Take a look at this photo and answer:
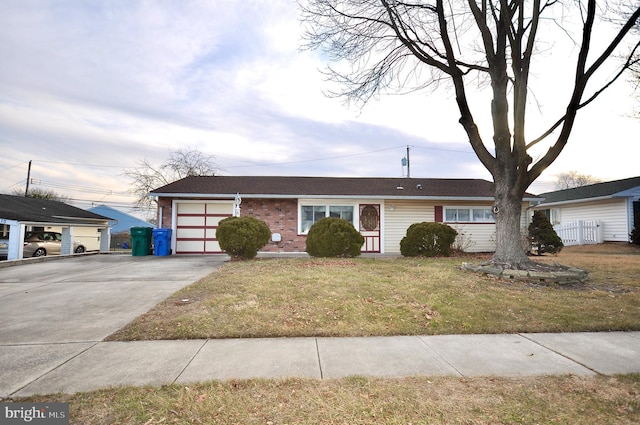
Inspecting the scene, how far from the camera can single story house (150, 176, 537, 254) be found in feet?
49.6

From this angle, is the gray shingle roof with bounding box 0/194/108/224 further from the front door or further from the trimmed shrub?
the trimmed shrub

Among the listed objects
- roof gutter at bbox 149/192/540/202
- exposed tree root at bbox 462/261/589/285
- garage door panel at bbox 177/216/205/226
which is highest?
roof gutter at bbox 149/192/540/202

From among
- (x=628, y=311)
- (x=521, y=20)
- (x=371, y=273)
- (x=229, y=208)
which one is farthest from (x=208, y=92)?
(x=628, y=311)

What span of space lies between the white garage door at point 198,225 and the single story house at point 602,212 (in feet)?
58.9

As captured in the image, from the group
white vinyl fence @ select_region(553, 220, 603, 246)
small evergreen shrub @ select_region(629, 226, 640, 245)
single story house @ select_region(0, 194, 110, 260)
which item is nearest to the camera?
single story house @ select_region(0, 194, 110, 260)

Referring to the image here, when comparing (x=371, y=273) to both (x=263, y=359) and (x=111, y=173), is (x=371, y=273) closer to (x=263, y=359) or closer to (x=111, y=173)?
(x=263, y=359)

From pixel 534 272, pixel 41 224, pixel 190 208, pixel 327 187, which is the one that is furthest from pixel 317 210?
pixel 41 224

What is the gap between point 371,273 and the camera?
26.7ft

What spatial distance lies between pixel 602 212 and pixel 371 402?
25352mm

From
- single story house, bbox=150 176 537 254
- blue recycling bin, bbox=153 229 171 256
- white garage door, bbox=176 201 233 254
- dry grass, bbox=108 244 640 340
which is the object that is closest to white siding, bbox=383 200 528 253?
single story house, bbox=150 176 537 254

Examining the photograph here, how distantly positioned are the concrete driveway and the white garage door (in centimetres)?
519

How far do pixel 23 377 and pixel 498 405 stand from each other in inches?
168

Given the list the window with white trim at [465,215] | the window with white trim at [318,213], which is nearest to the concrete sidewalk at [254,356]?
the window with white trim at [318,213]

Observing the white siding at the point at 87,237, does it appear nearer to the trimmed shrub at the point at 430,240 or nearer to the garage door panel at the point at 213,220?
the garage door panel at the point at 213,220
